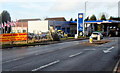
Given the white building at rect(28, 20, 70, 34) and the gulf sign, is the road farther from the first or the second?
the white building at rect(28, 20, 70, 34)

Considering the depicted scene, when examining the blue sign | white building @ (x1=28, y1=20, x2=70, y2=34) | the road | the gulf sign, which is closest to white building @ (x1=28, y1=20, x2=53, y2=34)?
white building @ (x1=28, y1=20, x2=70, y2=34)

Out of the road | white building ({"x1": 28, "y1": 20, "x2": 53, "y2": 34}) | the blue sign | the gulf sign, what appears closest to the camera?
the road

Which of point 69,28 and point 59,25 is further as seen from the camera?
point 69,28

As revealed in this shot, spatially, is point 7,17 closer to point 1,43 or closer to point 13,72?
point 1,43

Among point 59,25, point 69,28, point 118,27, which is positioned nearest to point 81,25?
point 59,25

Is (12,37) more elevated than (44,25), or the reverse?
(44,25)

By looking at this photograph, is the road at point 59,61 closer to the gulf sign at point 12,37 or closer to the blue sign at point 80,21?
the gulf sign at point 12,37

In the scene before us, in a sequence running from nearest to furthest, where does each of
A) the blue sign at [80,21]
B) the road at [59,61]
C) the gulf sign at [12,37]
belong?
the road at [59,61]
the gulf sign at [12,37]
the blue sign at [80,21]

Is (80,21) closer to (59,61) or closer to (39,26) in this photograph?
(39,26)

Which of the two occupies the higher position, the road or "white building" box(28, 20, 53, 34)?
"white building" box(28, 20, 53, 34)

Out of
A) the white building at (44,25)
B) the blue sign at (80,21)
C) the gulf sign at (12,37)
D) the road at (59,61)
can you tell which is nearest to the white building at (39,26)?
the white building at (44,25)

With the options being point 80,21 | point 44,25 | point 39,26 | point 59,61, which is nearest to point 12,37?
point 59,61

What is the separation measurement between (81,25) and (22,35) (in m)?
28.1

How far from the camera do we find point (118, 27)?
108312 millimetres
